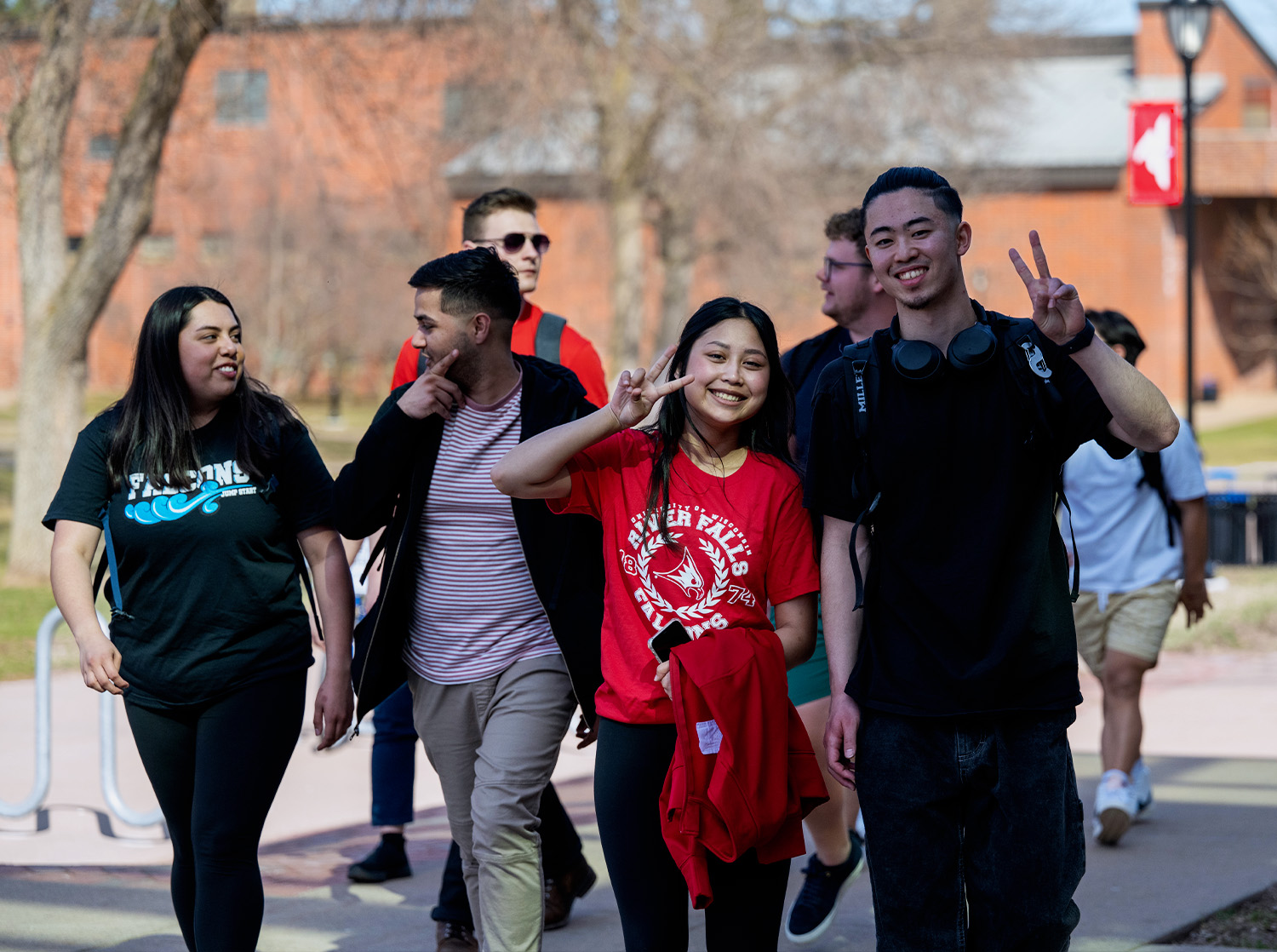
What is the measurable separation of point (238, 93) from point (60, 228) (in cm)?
360

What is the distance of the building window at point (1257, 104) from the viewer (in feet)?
137

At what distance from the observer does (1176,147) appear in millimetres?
14211

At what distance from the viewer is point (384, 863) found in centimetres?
555

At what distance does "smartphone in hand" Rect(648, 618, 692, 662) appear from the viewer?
11.0 ft

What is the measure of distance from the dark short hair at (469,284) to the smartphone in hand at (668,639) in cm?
114

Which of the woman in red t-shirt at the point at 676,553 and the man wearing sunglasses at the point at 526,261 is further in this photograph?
the man wearing sunglasses at the point at 526,261

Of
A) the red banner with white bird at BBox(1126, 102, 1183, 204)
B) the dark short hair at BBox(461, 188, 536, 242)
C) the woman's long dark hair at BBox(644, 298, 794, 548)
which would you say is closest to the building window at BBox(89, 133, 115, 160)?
the red banner with white bird at BBox(1126, 102, 1183, 204)

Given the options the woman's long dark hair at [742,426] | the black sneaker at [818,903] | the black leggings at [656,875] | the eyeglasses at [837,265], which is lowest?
the black sneaker at [818,903]

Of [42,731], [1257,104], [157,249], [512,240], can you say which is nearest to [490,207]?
[512,240]

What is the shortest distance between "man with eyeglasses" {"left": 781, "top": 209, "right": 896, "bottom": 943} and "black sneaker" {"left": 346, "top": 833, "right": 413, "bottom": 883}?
1.52 meters

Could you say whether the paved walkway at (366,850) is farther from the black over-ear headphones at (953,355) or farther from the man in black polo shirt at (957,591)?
the black over-ear headphones at (953,355)

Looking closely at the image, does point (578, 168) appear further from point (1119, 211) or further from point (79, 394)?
point (1119, 211)

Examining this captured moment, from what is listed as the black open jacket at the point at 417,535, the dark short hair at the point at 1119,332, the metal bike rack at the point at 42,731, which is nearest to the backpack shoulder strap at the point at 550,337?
the black open jacket at the point at 417,535

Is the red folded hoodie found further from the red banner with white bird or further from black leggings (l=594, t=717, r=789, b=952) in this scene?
the red banner with white bird
